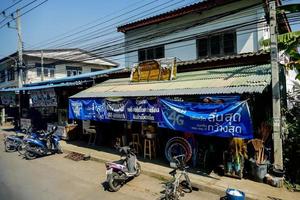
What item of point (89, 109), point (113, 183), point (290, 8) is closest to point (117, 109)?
point (89, 109)

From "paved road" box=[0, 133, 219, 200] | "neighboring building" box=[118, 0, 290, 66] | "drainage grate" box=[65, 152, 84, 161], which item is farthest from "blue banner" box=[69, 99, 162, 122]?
"neighboring building" box=[118, 0, 290, 66]

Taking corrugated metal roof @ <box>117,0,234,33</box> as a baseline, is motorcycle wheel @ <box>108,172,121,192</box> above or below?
below

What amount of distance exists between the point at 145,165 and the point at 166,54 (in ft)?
27.6

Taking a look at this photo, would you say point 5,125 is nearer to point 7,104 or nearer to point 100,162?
point 7,104

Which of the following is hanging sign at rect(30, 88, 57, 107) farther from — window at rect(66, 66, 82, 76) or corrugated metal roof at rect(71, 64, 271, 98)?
window at rect(66, 66, 82, 76)

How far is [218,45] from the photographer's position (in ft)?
47.2

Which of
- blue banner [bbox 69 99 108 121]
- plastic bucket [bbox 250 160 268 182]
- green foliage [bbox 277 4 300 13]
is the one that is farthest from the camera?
blue banner [bbox 69 99 108 121]

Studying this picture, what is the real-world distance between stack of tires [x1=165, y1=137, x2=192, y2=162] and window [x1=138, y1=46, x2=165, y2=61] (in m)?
7.83

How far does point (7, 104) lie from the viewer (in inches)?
1024

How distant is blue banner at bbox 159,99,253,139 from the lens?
8.34 m

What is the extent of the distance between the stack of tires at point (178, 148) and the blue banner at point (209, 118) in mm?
770

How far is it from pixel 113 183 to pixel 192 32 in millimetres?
10807

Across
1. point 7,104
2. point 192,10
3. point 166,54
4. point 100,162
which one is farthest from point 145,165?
point 7,104

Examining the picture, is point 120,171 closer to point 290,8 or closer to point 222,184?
point 222,184
